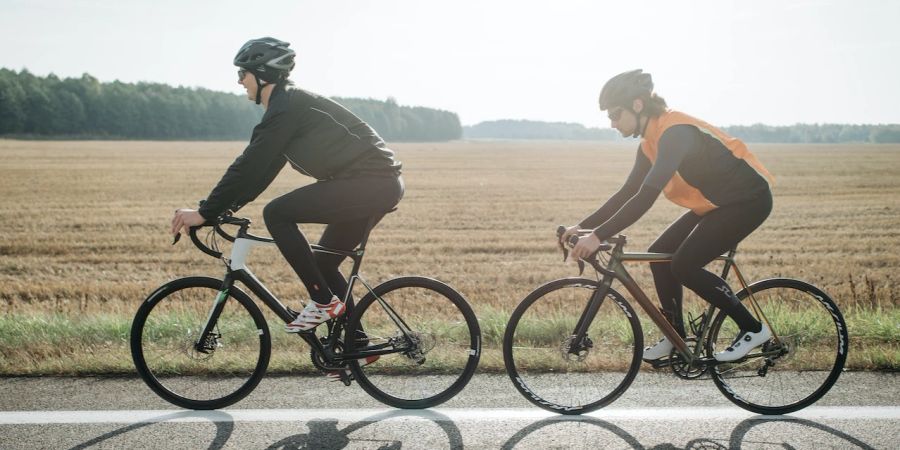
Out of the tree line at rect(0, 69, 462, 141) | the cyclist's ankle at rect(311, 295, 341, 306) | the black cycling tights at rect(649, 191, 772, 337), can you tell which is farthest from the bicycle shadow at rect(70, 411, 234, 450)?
the tree line at rect(0, 69, 462, 141)

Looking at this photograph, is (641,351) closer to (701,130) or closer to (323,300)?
(701,130)

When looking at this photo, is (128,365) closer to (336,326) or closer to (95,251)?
(336,326)

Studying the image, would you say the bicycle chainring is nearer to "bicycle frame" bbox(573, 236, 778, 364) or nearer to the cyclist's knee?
the cyclist's knee

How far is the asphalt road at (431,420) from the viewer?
352cm

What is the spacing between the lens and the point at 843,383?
4301mm

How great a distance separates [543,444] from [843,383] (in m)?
1.99

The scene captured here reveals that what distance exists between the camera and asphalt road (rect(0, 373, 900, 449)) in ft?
11.6

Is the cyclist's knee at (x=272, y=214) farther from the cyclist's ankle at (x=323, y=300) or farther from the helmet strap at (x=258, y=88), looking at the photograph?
the helmet strap at (x=258, y=88)

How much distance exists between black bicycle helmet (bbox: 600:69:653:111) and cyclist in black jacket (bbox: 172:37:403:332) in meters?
1.26

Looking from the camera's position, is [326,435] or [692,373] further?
[692,373]

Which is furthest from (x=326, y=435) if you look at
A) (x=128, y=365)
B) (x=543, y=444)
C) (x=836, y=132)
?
(x=836, y=132)

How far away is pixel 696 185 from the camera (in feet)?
13.3

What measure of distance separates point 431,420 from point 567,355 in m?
0.87

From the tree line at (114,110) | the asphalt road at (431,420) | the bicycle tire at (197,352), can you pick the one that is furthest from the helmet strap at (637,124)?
the tree line at (114,110)
